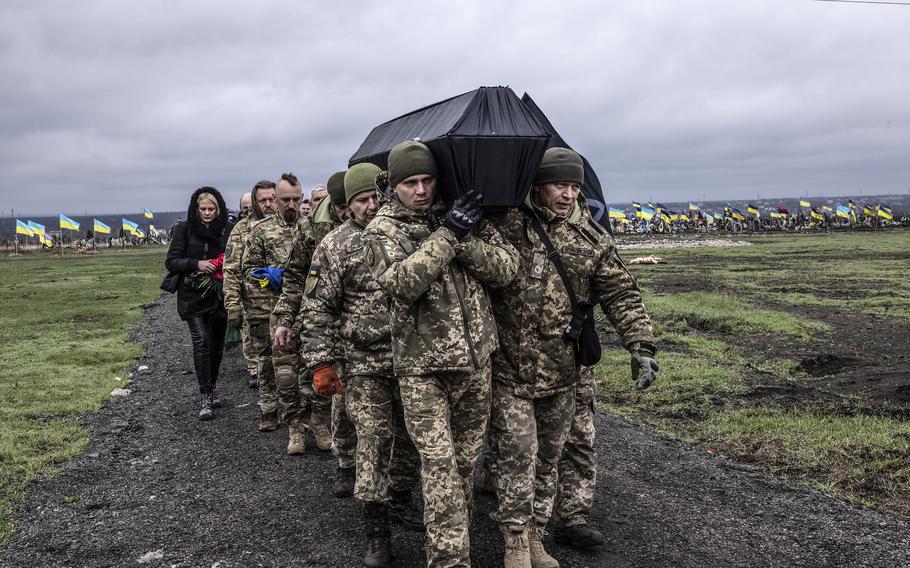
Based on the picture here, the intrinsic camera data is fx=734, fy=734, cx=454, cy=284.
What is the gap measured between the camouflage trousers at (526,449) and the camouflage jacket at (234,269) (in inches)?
150

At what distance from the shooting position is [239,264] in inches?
282

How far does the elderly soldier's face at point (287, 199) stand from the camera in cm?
700

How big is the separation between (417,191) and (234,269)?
3936 mm

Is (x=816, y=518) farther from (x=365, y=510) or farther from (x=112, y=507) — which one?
(x=112, y=507)

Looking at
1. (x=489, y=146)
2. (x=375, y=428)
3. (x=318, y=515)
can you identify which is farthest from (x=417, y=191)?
(x=318, y=515)

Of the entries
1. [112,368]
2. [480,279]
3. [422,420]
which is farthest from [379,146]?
[112,368]

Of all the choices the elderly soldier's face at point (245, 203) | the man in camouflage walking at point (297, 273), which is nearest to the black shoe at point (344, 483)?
the man in camouflage walking at point (297, 273)

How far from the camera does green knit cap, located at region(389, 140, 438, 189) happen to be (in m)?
3.62

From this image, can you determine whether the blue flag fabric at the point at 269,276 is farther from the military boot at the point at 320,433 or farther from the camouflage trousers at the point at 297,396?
the military boot at the point at 320,433

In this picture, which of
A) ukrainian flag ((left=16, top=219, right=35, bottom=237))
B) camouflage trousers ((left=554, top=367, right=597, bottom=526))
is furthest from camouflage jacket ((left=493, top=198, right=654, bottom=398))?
ukrainian flag ((left=16, top=219, right=35, bottom=237))

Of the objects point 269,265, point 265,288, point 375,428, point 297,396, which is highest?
point 269,265

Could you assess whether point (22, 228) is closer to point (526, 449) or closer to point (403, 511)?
point (403, 511)

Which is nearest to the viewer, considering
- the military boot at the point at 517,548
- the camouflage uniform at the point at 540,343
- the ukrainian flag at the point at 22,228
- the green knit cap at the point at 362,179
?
the military boot at the point at 517,548

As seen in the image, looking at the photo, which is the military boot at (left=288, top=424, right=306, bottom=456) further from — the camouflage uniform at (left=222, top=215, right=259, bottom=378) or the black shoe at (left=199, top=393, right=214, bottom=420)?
the black shoe at (left=199, top=393, right=214, bottom=420)
